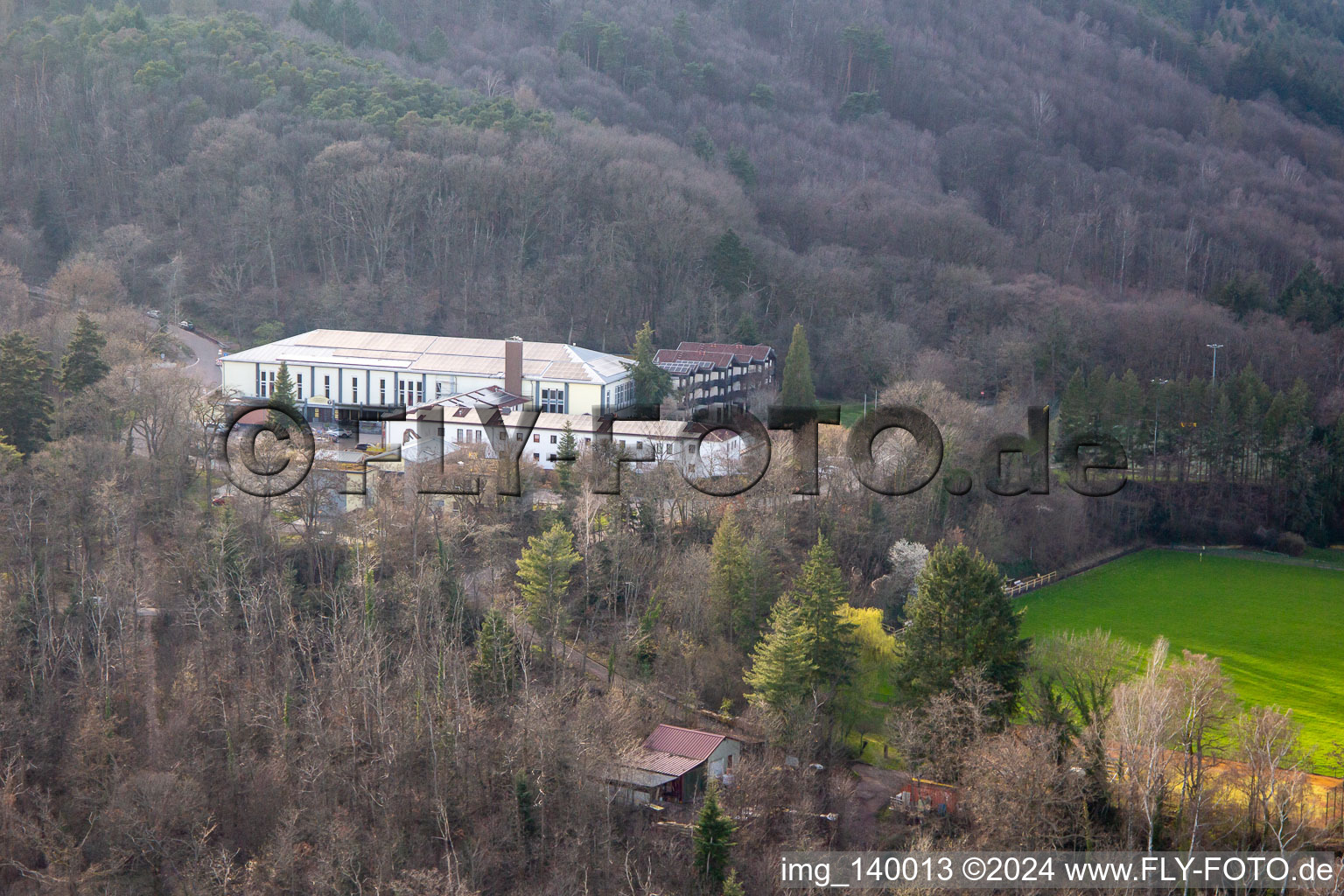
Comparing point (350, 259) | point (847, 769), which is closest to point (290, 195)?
point (350, 259)

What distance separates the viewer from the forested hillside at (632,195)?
3503 cm

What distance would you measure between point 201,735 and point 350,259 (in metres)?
24.3

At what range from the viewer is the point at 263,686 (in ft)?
51.0

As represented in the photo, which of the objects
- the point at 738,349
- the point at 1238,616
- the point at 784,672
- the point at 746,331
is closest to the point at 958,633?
the point at 784,672

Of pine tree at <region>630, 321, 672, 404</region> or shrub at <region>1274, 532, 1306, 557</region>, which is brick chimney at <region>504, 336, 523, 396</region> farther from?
shrub at <region>1274, 532, 1306, 557</region>

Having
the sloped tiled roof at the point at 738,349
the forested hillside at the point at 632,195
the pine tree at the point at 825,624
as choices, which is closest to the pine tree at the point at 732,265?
the forested hillside at the point at 632,195

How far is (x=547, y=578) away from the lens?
17062 millimetres

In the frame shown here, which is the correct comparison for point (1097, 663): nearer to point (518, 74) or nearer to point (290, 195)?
point (290, 195)

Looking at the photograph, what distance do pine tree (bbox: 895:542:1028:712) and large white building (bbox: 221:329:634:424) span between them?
38.9ft

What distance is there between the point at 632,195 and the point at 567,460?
2082 centimetres

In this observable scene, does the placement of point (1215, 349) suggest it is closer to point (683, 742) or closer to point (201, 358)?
point (683, 742)

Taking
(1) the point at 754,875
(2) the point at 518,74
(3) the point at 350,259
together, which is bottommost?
(1) the point at 754,875

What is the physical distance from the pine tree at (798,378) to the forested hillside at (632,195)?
153 inches

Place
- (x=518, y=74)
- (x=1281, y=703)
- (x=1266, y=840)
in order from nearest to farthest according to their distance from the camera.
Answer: (x=1266, y=840), (x=1281, y=703), (x=518, y=74)
